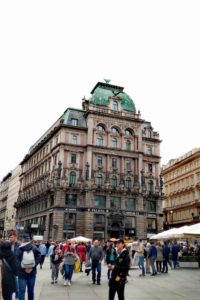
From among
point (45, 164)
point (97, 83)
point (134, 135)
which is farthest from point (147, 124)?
point (45, 164)

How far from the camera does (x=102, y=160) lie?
192 feet

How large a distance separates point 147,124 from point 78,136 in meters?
16.2

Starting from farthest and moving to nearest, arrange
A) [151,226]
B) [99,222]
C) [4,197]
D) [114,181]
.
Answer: [4,197] → [151,226] → [114,181] → [99,222]

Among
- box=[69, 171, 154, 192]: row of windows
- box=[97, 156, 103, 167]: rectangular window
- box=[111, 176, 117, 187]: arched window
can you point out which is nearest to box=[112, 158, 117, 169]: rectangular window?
box=[69, 171, 154, 192]: row of windows

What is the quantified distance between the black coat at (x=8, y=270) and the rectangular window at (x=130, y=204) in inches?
2007

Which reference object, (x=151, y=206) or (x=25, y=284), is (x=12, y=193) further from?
(x=25, y=284)

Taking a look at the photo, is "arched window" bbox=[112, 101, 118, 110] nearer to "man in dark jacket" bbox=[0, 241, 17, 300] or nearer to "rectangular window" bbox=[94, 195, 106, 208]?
"rectangular window" bbox=[94, 195, 106, 208]

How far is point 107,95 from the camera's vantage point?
62719 millimetres

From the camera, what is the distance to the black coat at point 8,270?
6.88 metres

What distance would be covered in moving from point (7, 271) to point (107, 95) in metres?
57.4

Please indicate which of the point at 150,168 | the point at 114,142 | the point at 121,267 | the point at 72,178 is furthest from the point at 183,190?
the point at 121,267

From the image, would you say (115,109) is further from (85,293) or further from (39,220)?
(85,293)

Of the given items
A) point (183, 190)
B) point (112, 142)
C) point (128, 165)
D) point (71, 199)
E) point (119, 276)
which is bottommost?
point (119, 276)

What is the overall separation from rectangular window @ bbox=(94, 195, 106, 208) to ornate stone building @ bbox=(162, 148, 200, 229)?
14.3 metres
